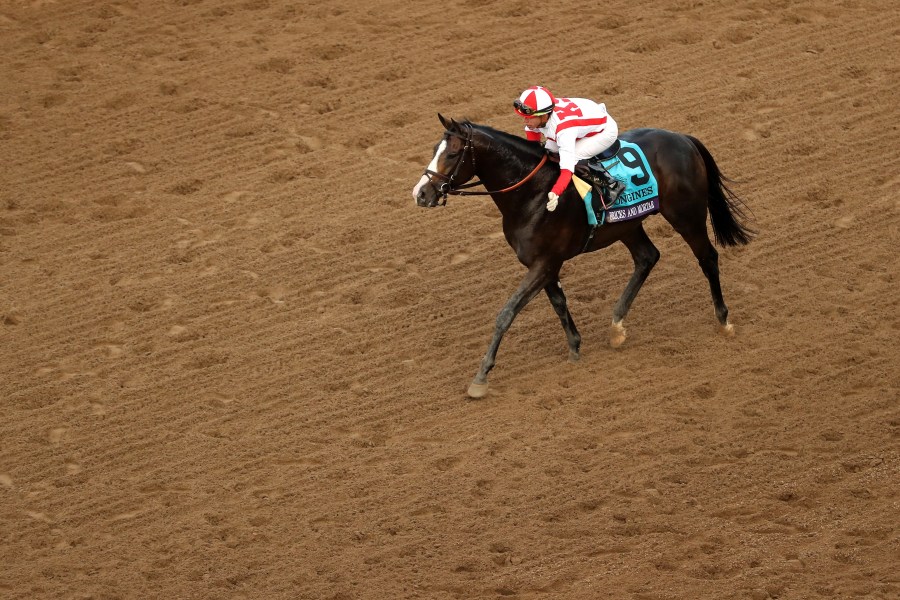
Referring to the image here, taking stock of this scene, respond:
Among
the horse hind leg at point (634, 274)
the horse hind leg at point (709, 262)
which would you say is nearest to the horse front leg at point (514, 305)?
the horse hind leg at point (634, 274)

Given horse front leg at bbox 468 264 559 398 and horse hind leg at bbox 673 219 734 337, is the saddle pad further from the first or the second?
horse front leg at bbox 468 264 559 398

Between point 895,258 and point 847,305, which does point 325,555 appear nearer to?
point 847,305

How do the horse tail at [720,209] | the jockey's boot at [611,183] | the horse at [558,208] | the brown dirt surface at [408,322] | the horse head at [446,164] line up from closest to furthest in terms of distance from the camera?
the brown dirt surface at [408,322], the horse head at [446,164], the horse at [558,208], the jockey's boot at [611,183], the horse tail at [720,209]

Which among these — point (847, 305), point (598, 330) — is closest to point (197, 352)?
point (598, 330)

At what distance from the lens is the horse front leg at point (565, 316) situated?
10992 millimetres

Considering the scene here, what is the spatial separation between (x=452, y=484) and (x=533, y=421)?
1025 mm

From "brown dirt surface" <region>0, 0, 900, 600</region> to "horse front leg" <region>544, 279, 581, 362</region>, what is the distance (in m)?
0.21

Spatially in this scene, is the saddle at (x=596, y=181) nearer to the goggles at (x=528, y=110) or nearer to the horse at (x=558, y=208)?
the horse at (x=558, y=208)

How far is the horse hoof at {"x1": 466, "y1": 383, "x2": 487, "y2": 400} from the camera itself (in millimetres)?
10703

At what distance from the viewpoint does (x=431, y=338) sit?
1147 centimetres

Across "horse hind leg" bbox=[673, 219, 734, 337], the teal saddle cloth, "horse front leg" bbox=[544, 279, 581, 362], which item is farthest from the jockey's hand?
"horse hind leg" bbox=[673, 219, 734, 337]

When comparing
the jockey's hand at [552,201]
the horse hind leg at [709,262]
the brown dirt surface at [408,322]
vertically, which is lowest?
the brown dirt surface at [408,322]

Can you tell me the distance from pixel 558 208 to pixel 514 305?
89 cm

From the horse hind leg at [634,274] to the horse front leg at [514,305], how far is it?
93 cm
